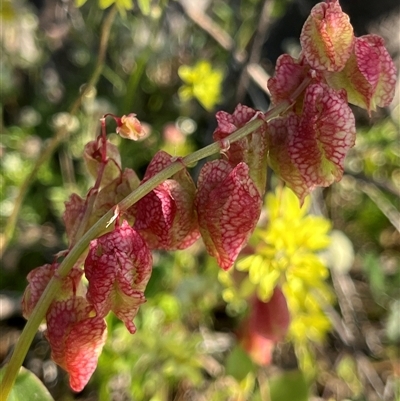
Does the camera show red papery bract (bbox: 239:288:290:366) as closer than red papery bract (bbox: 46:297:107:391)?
No

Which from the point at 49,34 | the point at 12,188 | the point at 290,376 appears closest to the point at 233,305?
the point at 290,376

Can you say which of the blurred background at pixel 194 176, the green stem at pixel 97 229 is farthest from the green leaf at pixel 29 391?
the blurred background at pixel 194 176

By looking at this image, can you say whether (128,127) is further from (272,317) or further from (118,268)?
(272,317)

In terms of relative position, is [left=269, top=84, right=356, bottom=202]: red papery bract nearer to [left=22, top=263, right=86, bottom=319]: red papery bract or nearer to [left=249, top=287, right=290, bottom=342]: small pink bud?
[left=22, top=263, right=86, bottom=319]: red papery bract

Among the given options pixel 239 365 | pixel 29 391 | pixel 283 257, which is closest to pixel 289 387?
pixel 239 365

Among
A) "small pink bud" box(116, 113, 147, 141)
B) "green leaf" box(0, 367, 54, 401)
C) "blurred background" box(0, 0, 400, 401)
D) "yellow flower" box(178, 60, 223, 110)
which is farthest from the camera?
"yellow flower" box(178, 60, 223, 110)

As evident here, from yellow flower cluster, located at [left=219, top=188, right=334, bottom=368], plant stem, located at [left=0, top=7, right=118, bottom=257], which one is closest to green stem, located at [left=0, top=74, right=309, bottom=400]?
plant stem, located at [left=0, top=7, right=118, bottom=257]

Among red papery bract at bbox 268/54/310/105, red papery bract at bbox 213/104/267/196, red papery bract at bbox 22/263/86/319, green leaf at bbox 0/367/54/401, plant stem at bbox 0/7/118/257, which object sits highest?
red papery bract at bbox 268/54/310/105
